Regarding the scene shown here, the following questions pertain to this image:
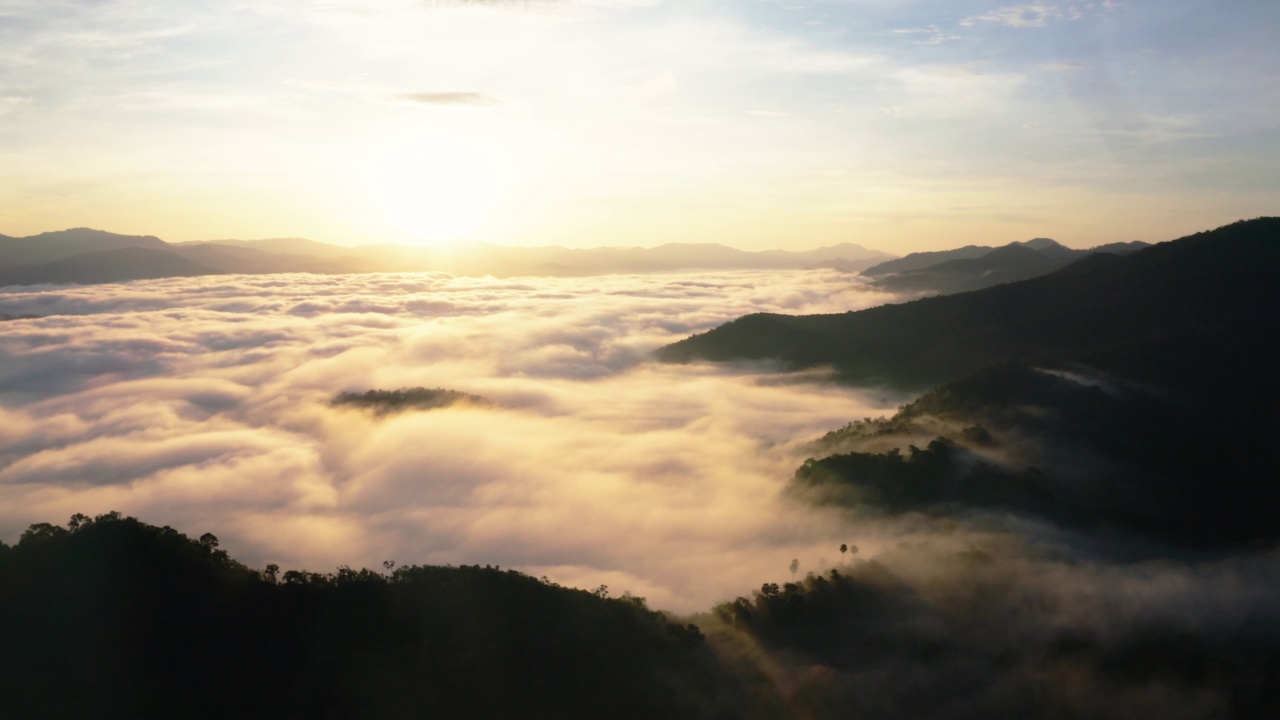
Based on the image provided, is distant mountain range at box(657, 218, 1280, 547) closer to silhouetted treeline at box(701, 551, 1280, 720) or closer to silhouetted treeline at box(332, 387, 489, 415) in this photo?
silhouetted treeline at box(701, 551, 1280, 720)

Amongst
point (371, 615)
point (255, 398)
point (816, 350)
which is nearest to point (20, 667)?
point (371, 615)

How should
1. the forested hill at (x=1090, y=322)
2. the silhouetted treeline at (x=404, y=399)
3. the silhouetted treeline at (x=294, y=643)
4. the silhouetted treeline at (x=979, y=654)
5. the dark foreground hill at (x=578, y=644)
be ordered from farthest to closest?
the silhouetted treeline at (x=404, y=399) → the forested hill at (x=1090, y=322) → the silhouetted treeline at (x=979, y=654) → the dark foreground hill at (x=578, y=644) → the silhouetted treeline at (x=294, y=643)

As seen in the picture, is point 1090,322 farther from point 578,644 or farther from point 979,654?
point 578,644

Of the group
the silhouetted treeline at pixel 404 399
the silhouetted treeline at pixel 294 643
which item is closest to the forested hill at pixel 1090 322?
the silhouetted treeline at pixel 404 399

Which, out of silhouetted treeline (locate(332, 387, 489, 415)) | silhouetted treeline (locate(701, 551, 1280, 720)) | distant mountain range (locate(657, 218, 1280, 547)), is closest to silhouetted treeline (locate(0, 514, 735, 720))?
silhouetted treeline (locate(701, 551, 1280, 720))

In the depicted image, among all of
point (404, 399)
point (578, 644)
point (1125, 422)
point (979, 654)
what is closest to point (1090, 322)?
point (1125, 422)

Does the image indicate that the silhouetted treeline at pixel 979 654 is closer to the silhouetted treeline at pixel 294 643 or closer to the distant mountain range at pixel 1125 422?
the silhouetted treeline at pixel 294 643
